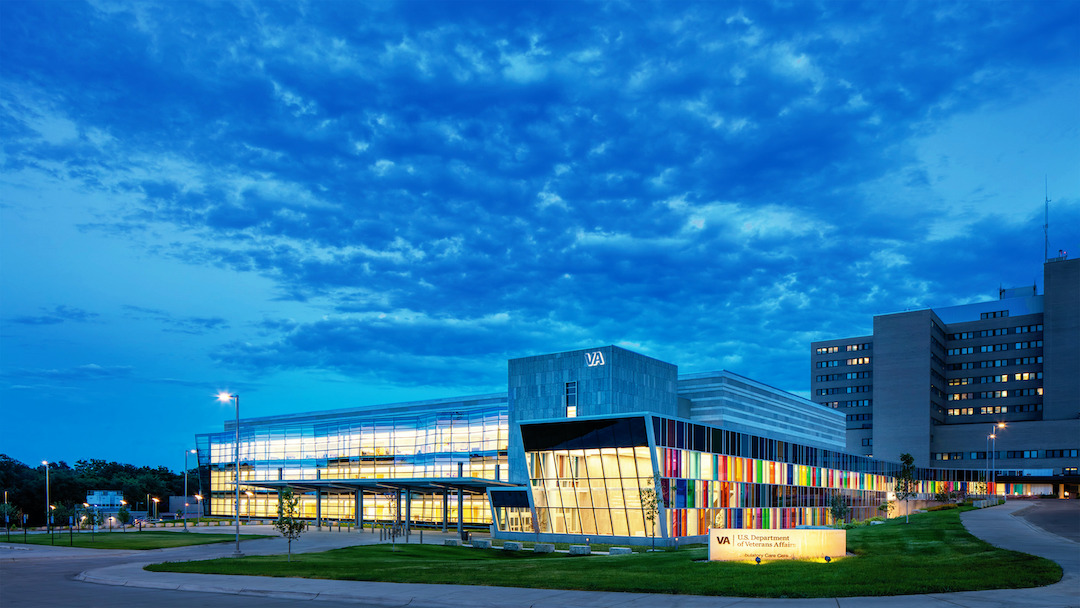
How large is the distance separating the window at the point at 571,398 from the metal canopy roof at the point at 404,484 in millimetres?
10096

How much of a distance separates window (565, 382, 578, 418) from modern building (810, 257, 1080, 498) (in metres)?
105

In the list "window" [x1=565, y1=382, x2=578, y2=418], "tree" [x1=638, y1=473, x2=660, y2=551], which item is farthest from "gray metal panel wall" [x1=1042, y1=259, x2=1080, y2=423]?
"tree" [x1=638, y1=473, x2=660, y2=551]

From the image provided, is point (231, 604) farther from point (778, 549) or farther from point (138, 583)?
point (778, 549)

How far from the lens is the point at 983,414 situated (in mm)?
174375

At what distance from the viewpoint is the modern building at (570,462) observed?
183 ft

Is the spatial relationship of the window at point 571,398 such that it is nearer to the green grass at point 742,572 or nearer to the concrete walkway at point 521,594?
the green grass at point 742,572

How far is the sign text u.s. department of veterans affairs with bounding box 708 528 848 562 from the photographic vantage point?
2939 cm

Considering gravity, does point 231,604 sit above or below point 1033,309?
below

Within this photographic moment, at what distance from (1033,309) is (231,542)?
170 meters

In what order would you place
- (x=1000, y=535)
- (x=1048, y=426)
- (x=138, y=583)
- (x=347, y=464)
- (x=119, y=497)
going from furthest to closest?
(x=1048, y=426) → (x=119, y=497) → (x=347, y=464) → (x=1000, y=535) → (x=138, y=583)

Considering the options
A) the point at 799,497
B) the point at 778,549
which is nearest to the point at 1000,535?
the point at 778,549

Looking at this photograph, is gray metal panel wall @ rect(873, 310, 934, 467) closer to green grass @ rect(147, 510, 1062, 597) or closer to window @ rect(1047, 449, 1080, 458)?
window @ rect(1047, 449, 1080, 458)

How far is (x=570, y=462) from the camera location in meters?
57.6

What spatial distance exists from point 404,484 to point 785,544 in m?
57.2
